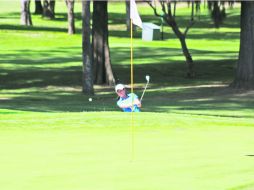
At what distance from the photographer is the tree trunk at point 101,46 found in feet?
107

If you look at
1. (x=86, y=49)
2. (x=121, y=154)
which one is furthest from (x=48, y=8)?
(x=121, y=154)

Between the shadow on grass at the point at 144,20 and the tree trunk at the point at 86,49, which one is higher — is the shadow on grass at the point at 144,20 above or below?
below

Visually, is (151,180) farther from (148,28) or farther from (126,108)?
(148,28)

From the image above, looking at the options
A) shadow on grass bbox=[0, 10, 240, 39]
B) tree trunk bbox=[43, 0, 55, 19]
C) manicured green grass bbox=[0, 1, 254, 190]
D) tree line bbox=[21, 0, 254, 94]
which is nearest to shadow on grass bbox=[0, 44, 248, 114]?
manicured green grass bbox=[0, 1, 254, 190]

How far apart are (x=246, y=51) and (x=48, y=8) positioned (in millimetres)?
48570

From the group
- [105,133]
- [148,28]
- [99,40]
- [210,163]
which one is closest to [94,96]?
[99,40]

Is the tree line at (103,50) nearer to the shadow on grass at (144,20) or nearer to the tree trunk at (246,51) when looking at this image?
the tree trunk at (246,51)

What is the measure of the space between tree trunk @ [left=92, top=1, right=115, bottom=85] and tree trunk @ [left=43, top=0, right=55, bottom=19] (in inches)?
1658

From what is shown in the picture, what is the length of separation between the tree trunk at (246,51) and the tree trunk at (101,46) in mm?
5806

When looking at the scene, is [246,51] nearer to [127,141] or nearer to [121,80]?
[121,80]

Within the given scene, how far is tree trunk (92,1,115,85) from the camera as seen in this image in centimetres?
3272

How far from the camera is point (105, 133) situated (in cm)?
1280

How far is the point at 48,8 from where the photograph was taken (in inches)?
2997

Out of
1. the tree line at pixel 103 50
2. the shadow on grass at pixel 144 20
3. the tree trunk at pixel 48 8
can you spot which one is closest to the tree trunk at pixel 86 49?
the tree line at pixel 103 50
